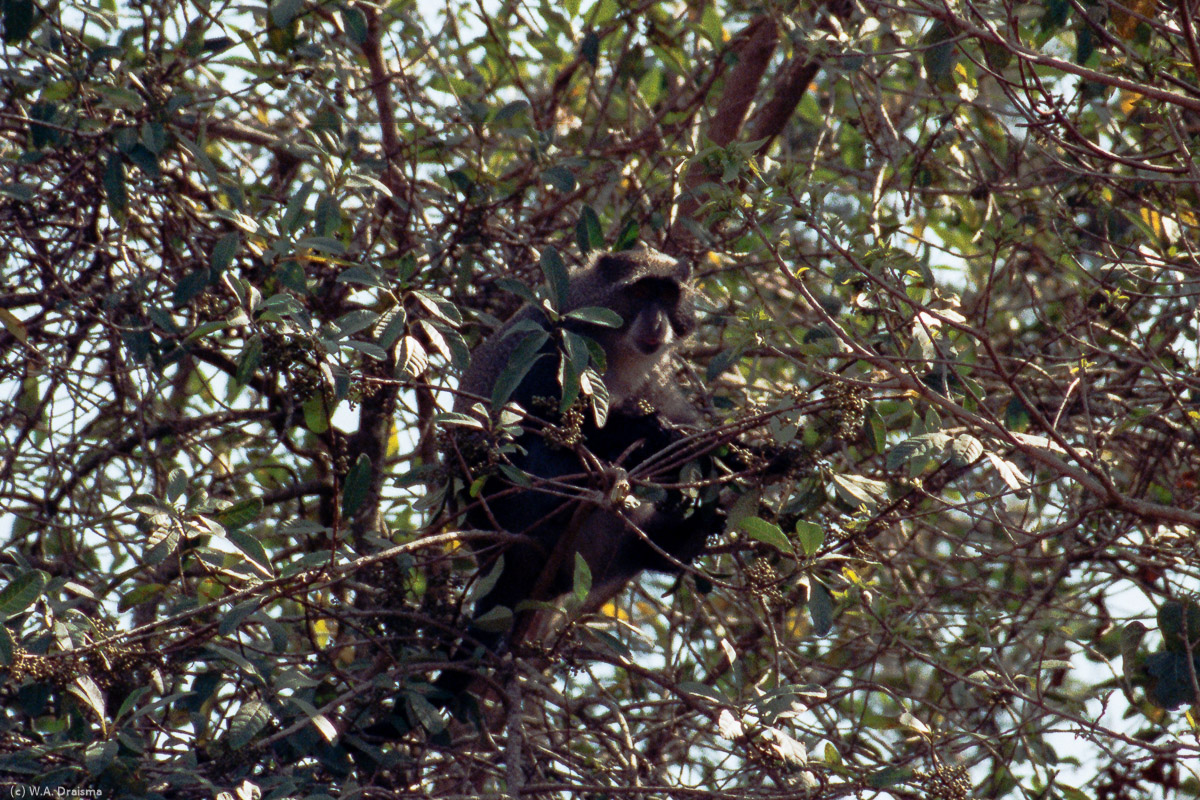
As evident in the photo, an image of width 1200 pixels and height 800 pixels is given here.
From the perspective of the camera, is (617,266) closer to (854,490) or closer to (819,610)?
(854,490)

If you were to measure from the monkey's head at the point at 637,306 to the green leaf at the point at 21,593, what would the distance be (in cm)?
269

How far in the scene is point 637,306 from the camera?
5.30m

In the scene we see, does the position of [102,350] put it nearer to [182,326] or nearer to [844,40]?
[182,326]

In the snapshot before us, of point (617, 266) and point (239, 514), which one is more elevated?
point (617, 266)

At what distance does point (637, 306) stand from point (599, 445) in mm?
972

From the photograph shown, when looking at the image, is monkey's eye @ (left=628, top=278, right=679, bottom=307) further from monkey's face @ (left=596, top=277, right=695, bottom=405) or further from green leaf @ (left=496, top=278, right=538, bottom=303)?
green leaf @ (left=496, top=278, right=538, bottom=303)

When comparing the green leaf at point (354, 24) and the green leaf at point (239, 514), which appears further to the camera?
the green leaf at point (354, 24)

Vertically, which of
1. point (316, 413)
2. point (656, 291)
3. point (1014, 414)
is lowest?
point (316, 413)

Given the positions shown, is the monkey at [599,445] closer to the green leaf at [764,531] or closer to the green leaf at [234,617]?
the green leaf at [764,531]

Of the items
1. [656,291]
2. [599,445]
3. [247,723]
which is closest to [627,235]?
[599,445]

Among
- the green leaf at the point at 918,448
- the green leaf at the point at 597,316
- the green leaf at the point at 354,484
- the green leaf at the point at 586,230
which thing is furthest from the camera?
the green leaf at the point at 586,230

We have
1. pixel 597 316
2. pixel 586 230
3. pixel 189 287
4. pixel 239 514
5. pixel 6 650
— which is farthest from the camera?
pixel 586 230

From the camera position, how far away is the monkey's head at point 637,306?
203 inches

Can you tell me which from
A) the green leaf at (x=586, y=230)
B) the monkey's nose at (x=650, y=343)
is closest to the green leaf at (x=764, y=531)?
the green leaf at (x=586, y=230)
